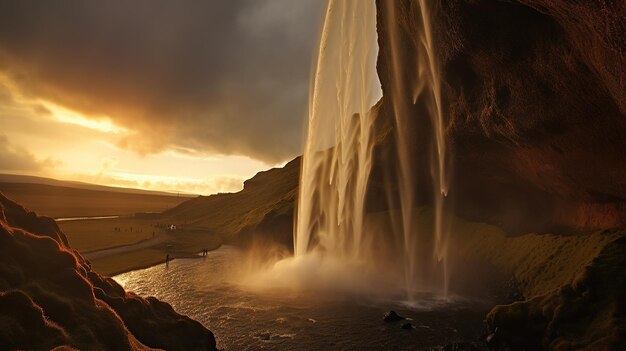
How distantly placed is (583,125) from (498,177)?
19143 mm

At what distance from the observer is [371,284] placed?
39.5 m

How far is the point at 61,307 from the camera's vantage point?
1424 cm

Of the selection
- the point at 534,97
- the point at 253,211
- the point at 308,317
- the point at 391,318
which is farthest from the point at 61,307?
the point at 253,211

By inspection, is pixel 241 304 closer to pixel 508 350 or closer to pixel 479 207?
pixel 508 350

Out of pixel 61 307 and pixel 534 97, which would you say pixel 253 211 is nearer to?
pixel 534 97

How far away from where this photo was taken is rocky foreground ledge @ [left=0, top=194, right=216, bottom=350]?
12.3 metres

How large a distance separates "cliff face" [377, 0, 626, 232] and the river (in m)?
15.0

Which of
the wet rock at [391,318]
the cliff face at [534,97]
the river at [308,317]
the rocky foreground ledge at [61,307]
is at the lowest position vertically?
the river at [308,317]

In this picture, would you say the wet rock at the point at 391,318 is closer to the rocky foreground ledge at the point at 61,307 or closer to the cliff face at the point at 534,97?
the rocky foreground ledge at the point at 61,307

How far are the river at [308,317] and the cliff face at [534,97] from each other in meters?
15.0

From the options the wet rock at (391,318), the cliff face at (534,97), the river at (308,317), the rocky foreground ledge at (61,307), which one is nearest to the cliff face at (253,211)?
the river at (308,317)

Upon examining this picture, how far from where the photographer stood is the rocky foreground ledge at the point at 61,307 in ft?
40.2

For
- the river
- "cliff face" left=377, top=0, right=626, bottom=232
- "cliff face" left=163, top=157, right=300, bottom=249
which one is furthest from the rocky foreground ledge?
"cliff face" left=163, top=157, right=300, bottom=249

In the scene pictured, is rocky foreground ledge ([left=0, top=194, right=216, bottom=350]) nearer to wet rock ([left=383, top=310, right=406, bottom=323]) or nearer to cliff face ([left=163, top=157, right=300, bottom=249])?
wet rock ([left=383, top=310, right=406, bottom=323])
